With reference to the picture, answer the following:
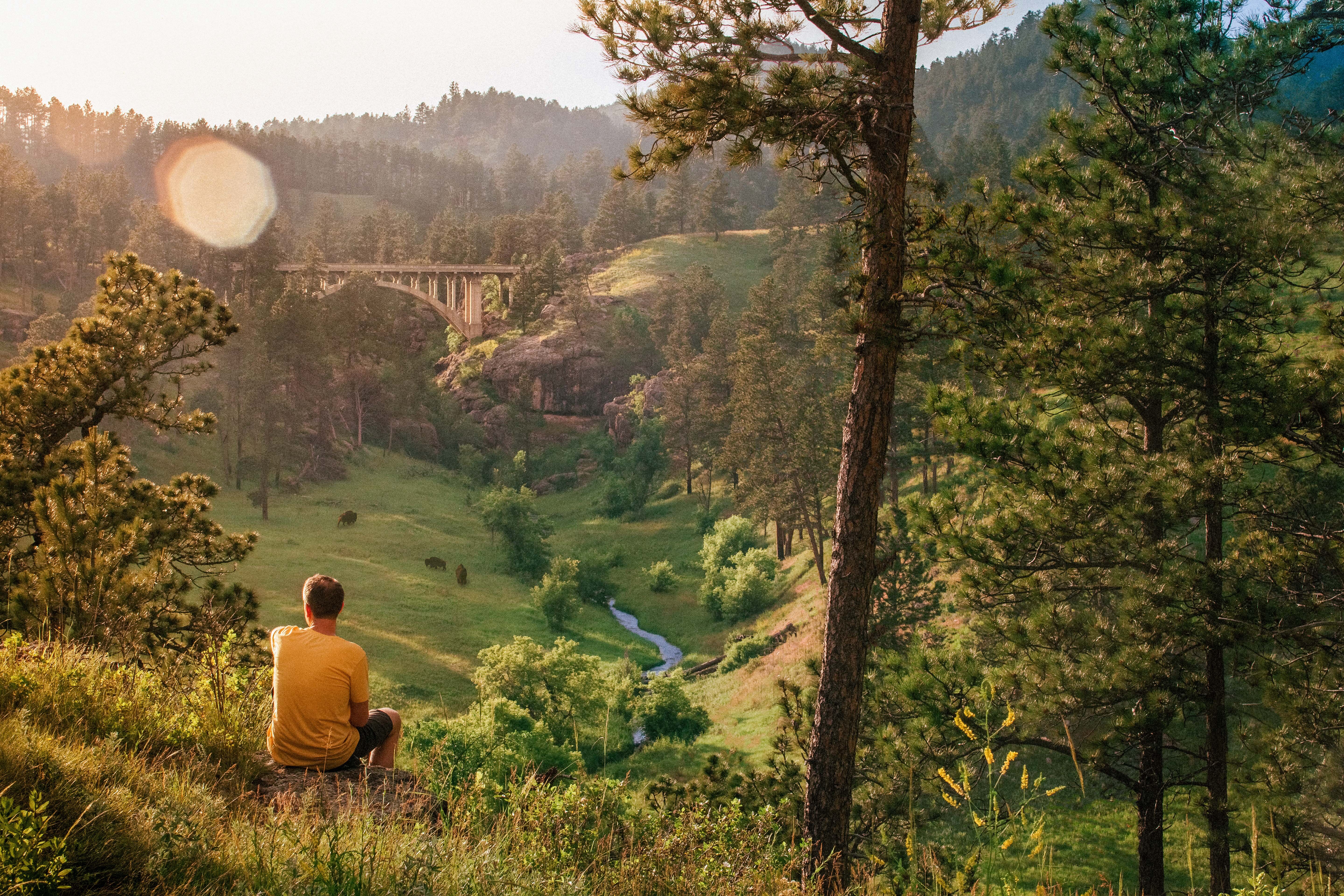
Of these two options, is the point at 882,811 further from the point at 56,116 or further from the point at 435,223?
Result: the point at 56,116

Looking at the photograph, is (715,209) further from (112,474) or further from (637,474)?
(112,474)

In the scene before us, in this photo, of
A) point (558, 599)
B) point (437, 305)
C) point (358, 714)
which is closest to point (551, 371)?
point (437, 305)

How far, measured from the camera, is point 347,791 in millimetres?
4582

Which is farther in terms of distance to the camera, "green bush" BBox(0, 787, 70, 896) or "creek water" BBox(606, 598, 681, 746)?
"creek water" BBox(606, 598, 681, 746)

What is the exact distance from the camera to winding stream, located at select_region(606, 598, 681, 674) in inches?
1377

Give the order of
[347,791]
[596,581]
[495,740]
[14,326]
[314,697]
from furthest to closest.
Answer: [14,326] < [596,581] < [495,740] < [314,697] < [347,791]

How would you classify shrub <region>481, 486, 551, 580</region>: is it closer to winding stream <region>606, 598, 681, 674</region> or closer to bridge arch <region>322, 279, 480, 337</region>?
winding stream <region>606, 598, 681, 674</region>

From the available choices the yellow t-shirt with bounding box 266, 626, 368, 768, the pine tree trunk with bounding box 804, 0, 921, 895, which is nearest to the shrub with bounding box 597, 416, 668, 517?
the pine tree trunk with bounding box 804, 0, 921, 895

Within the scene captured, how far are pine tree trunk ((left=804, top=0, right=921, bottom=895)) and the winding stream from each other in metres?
25.6

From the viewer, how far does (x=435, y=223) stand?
91375 mm

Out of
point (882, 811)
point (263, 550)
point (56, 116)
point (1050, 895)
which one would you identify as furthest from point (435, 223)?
point (1050, 895)

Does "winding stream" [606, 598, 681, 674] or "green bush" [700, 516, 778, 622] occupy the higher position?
"green bush" [700, 516, 778, 622]

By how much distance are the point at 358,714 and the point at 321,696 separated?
37 cm

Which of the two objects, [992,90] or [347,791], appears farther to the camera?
[992,90]
